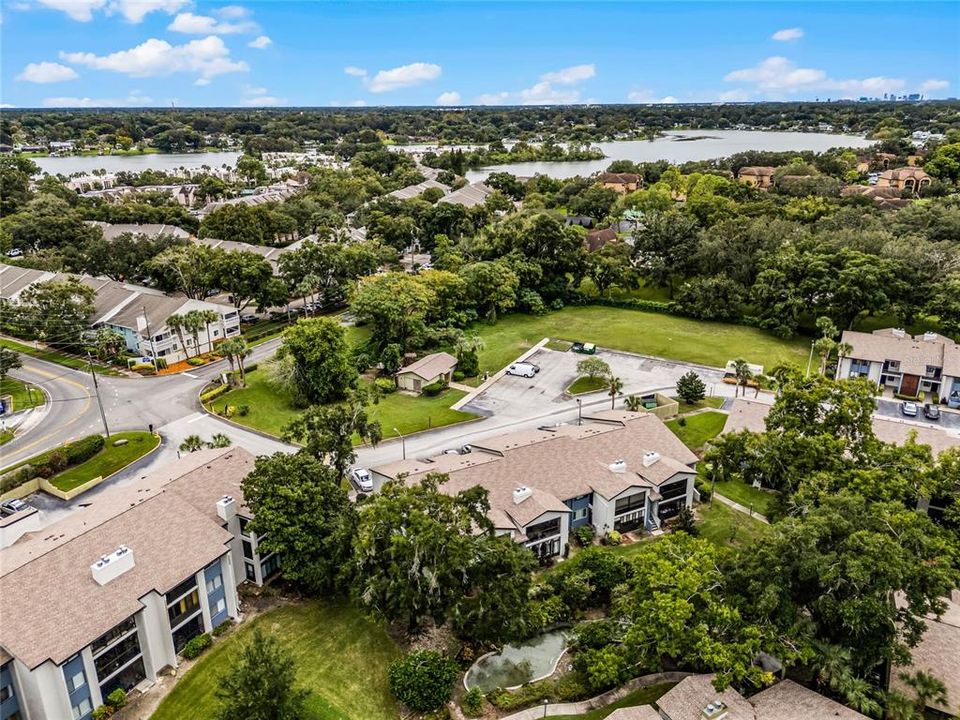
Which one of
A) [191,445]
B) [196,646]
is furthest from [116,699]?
[191,445]

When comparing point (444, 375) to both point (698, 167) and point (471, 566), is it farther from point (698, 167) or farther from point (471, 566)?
point (698, 167)

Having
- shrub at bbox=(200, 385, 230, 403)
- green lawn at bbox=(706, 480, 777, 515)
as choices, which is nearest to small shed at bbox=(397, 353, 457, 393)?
shrub at bbox=(200, 385, 230, 403)

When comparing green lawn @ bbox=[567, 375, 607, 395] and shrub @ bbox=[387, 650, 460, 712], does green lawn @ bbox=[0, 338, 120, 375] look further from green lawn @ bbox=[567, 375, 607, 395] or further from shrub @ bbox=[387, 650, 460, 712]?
shrub @ bbox=[387, 650, 460, 712]

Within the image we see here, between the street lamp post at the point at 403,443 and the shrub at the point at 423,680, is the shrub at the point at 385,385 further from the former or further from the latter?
the shrub at the point at 423,680

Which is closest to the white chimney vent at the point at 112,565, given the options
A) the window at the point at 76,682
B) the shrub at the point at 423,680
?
the window at the point at 76,682

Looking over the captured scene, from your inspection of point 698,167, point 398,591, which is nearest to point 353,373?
point 398,591

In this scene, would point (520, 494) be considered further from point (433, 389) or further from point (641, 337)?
point (641, 337)
